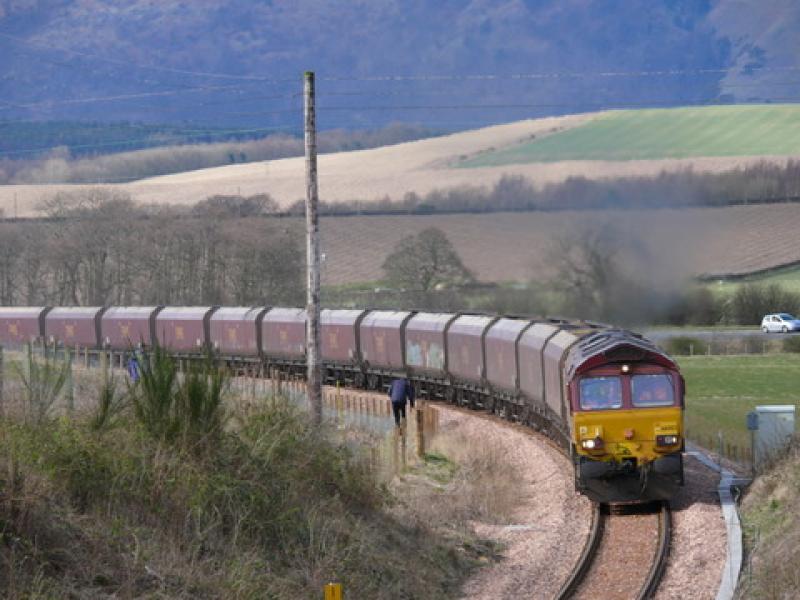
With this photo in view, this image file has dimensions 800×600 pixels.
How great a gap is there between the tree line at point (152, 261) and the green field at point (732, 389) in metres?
29.0

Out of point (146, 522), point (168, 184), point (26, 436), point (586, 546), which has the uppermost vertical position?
point (168, 184)

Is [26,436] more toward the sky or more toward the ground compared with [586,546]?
more toward the sky

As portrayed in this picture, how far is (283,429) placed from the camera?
23438 mm

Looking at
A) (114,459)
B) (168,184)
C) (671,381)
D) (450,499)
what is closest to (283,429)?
(114,459)

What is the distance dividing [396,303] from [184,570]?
2655 inches

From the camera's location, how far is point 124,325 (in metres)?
72.4

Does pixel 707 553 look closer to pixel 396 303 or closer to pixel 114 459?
pixel 114 459

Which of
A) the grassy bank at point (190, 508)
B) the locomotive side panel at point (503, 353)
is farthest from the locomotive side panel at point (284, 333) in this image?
the grassy bank at point (190, 508)

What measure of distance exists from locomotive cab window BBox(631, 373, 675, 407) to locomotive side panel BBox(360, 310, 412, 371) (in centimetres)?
2658

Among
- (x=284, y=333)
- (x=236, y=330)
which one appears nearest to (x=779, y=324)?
(x=236, y=330)

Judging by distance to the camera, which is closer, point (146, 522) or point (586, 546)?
point (146, 522)

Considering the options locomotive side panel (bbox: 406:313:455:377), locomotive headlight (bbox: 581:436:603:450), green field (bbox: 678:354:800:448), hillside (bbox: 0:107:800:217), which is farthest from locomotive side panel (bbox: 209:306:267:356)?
hillside (bbox: 0:107:800:217)

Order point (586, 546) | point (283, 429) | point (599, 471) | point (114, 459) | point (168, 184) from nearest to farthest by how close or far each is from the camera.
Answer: point (114, 459) < point (283, 429) < point (586, 546) < point (599, 471) < point (168, 184)

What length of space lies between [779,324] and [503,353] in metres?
44.2
